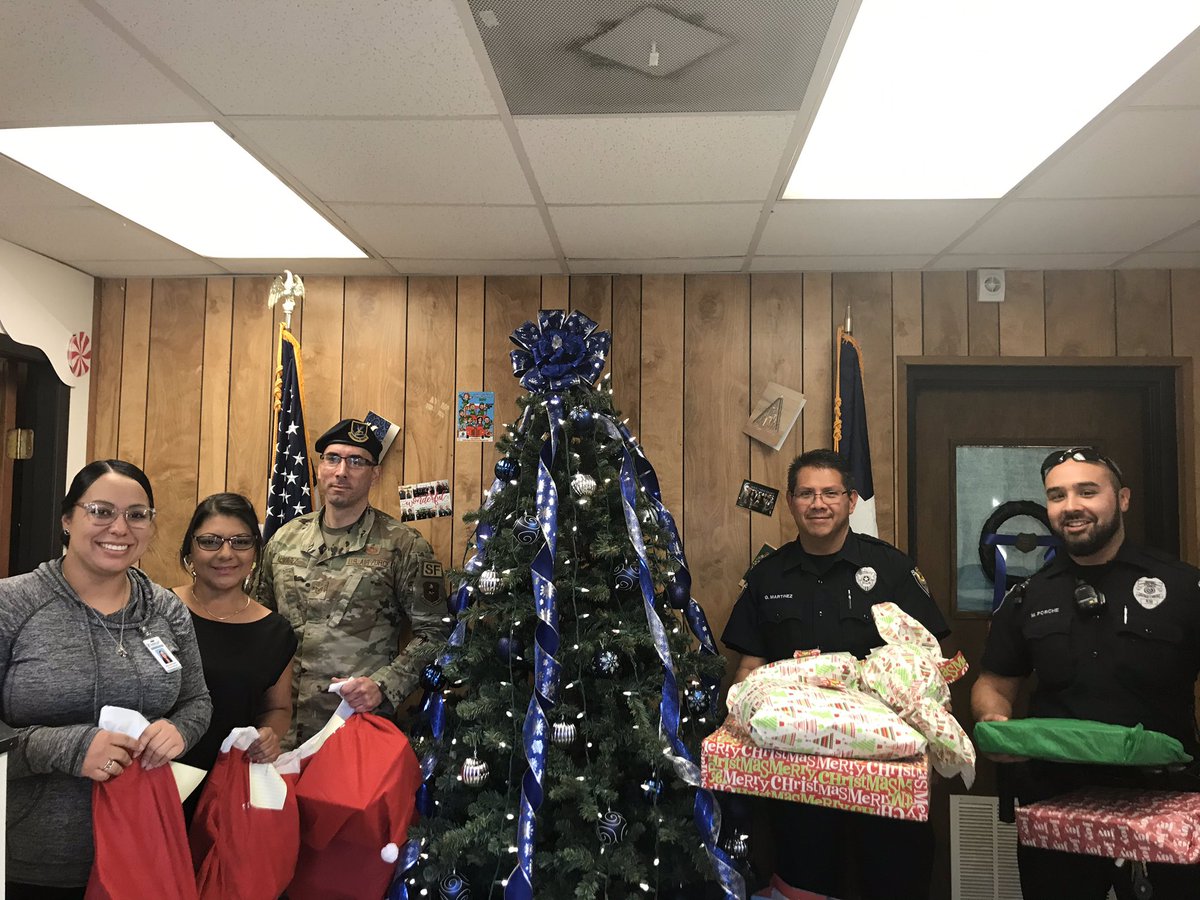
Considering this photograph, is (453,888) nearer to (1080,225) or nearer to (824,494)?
(824,494)

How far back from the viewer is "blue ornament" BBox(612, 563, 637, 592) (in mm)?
2285

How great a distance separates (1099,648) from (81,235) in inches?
139

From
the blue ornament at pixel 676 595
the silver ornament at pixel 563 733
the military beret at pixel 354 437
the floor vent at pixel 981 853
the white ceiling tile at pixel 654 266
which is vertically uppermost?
the white ceiling tile at pixel 654 266

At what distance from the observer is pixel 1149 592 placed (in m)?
2.12

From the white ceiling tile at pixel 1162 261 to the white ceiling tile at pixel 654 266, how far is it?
1.49 meters

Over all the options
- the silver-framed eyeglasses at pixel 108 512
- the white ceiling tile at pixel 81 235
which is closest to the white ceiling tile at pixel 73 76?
the white ceiling tile at pixel 81 235

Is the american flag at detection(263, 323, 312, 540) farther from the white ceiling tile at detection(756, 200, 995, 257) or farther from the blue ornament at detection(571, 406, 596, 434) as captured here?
the white ceiling tile at detection(756, 200, 995, 257)

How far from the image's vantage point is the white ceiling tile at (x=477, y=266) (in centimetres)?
315

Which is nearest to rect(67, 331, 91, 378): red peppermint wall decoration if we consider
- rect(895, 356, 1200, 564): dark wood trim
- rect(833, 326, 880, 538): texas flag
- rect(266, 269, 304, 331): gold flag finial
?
rect(266, 269, 304, 331): gold flag finial

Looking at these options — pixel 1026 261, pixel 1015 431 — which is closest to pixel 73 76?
pixel 1026 261

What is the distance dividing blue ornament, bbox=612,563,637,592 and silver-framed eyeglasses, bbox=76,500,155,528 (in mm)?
1226

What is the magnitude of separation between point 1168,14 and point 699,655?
193 centimetres

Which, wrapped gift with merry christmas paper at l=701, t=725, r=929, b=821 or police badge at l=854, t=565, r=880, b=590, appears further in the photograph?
police badge at l=854, t=565, r=880, b=590

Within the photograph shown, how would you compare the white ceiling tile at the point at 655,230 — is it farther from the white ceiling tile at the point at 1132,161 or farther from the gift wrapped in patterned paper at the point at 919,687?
the gift wrapped in patterned paper at the point at 919,687
